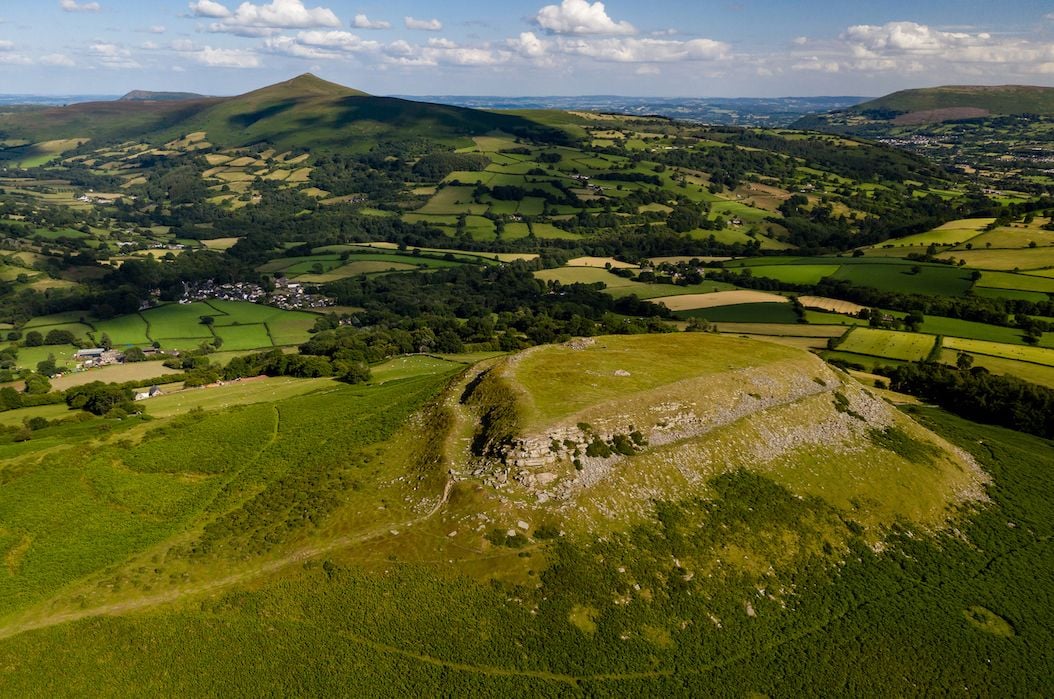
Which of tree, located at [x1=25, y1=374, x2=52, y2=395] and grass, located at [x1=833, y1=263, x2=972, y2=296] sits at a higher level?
grass, located at [x1=833, y1=263, x2=972, y2=296]

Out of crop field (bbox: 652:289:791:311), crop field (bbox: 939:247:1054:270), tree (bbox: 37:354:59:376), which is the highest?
crop field (bbox: 939:247:1054:270)

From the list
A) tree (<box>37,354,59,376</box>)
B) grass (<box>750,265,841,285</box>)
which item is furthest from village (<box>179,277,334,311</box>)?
grass (<box>750,265,841,285</box>)

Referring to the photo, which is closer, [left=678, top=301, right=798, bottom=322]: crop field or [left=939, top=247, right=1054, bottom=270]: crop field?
[left=678, top=301, right=798, bottom=322]: crop field

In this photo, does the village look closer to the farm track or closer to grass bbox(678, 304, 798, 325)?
grass bbox(678, 304, 798, 325)

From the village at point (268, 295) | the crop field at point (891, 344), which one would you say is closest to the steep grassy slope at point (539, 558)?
the crop field at point (891, 344)

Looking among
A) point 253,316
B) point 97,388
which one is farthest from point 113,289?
point 97,388

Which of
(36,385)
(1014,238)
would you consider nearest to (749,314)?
(1014,238)

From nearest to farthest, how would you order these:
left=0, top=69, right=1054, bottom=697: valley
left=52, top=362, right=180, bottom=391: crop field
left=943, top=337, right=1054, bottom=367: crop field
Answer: left=0, top=69, right=1054, bottom=697: valley
left=943, top=337, right=1054, bottom=367: crop field
left=52, top=362, right=180, bottom=391: crop field
